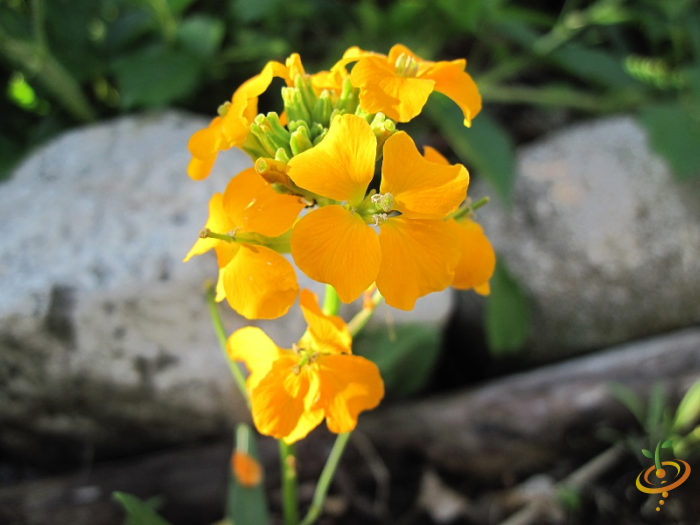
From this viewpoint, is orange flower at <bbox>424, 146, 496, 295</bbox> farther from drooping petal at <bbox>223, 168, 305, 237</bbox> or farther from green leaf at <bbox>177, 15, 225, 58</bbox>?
green leaf at <bbox>177, 15, 225, 58</bbox>

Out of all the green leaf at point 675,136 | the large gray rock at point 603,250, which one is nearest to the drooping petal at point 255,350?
the large gray rock at point 603,250

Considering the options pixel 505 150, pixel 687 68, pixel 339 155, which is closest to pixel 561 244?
pixel 505 150

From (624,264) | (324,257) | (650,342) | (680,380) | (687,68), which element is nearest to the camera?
(324,257)

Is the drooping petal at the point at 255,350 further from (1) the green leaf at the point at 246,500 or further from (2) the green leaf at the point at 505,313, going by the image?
(2) the green leaf at the point at 505,313

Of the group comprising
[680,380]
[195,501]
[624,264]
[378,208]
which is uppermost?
[378,208]

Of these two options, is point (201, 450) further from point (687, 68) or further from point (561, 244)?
point (687, 68)

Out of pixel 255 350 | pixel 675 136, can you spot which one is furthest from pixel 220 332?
pixel 675 136
